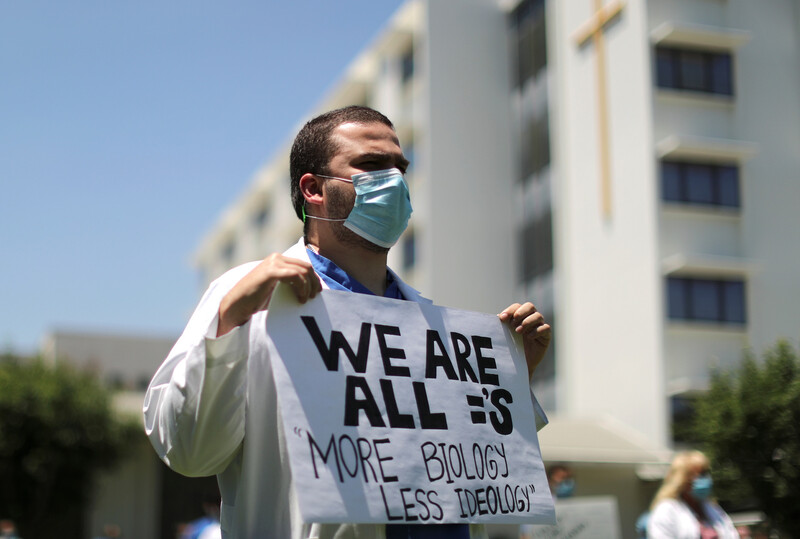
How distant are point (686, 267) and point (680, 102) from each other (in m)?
3.98

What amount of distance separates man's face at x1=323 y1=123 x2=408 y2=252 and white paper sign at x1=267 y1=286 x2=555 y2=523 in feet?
0.71

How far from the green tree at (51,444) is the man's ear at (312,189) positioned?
29624mm

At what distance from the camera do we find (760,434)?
1480 cm

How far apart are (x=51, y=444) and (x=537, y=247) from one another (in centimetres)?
1446

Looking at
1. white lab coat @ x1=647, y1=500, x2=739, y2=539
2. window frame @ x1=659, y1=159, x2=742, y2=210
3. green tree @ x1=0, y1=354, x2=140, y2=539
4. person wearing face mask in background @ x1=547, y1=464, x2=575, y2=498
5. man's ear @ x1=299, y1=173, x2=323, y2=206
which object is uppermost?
window frame @ x1=659, y1=159, x2=742, y2=210

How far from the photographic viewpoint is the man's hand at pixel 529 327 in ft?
10.4

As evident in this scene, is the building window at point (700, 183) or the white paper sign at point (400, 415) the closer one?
the white paper sign at point (400, 415)

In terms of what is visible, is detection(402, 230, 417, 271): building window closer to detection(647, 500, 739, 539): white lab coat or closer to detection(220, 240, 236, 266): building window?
detection(220, 240, 236, 266): building window

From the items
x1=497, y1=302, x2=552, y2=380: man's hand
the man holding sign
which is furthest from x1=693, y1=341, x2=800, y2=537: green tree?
the man holding sign

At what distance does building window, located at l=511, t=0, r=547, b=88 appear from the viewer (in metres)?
32.4

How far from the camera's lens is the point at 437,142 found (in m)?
33.3

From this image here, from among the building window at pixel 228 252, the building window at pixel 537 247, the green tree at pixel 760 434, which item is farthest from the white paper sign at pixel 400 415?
the building window at pixel 228 252

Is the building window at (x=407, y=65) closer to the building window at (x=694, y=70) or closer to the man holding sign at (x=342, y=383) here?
the building window at (x=694, y=70)

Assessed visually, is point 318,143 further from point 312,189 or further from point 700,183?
point 700,183
